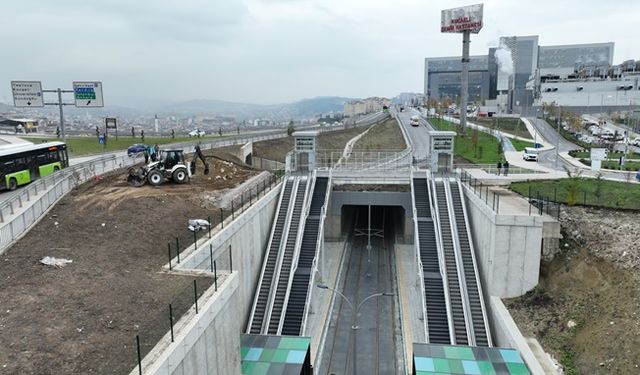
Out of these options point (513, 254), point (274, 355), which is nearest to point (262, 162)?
point (513, 254)

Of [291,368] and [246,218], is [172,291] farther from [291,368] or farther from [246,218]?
[246,218]

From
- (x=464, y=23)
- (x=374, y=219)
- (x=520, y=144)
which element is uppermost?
(x=464, y=23)

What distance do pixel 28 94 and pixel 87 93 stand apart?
16.5 feet

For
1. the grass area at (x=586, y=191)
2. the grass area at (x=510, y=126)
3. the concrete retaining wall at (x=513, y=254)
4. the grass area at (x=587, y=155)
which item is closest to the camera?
the concrete retaining wall at (x=513, y=254)

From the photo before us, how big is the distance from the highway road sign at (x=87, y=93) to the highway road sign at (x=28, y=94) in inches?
118

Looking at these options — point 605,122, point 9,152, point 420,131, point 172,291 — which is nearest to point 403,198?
point 172,291

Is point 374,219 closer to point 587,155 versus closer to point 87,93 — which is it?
point 587,155

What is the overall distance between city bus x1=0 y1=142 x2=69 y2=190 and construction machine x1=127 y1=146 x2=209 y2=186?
6.34 meters

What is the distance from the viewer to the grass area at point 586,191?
2973 centimetres

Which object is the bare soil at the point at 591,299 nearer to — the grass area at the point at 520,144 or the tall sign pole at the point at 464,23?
the grass area at the point at 520,144

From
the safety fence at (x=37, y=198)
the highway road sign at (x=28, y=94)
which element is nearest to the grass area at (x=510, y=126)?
the safety fence at (x=37, y=198)

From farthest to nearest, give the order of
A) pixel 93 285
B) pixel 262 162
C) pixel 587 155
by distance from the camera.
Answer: pixel 262 162 → pixel 587 155 → pixel 93 285

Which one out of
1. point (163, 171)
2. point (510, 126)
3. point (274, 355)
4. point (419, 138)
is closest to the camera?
point (274, 355)

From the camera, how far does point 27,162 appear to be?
30172 millimetres
